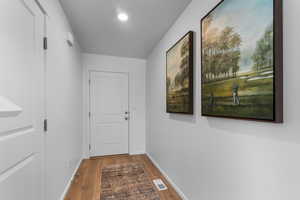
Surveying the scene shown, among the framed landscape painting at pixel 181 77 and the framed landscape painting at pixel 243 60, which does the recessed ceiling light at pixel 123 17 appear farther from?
the framed landscape painting at pixel 243 60

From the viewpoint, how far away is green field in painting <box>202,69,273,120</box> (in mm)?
865

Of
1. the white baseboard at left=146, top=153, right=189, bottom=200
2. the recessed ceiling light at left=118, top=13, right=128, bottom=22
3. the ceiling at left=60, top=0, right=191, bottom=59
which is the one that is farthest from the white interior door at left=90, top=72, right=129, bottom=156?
the recessed ceiling light at left=118, top=13, right=128, bottom=22

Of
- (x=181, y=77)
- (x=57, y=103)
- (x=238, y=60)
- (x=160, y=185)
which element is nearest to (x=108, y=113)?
(x=57, y=103)

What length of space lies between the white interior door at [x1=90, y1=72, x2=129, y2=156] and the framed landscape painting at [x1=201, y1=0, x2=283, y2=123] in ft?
8.24

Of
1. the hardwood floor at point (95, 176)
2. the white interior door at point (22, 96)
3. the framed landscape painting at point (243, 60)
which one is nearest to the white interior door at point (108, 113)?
the hardwood floor at point (95, 176)

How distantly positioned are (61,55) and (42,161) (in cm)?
122

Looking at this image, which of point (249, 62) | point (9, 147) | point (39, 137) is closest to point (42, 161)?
point (39, 137)

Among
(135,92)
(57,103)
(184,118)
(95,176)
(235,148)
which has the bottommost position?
(95,176)

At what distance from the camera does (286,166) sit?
81 centimetres

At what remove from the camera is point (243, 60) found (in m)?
1.03

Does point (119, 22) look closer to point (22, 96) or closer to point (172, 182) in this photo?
point (22, 96)

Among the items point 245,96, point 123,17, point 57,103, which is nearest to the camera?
point 245,96

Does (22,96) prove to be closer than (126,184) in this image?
Yes

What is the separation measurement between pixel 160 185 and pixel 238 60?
200cm
